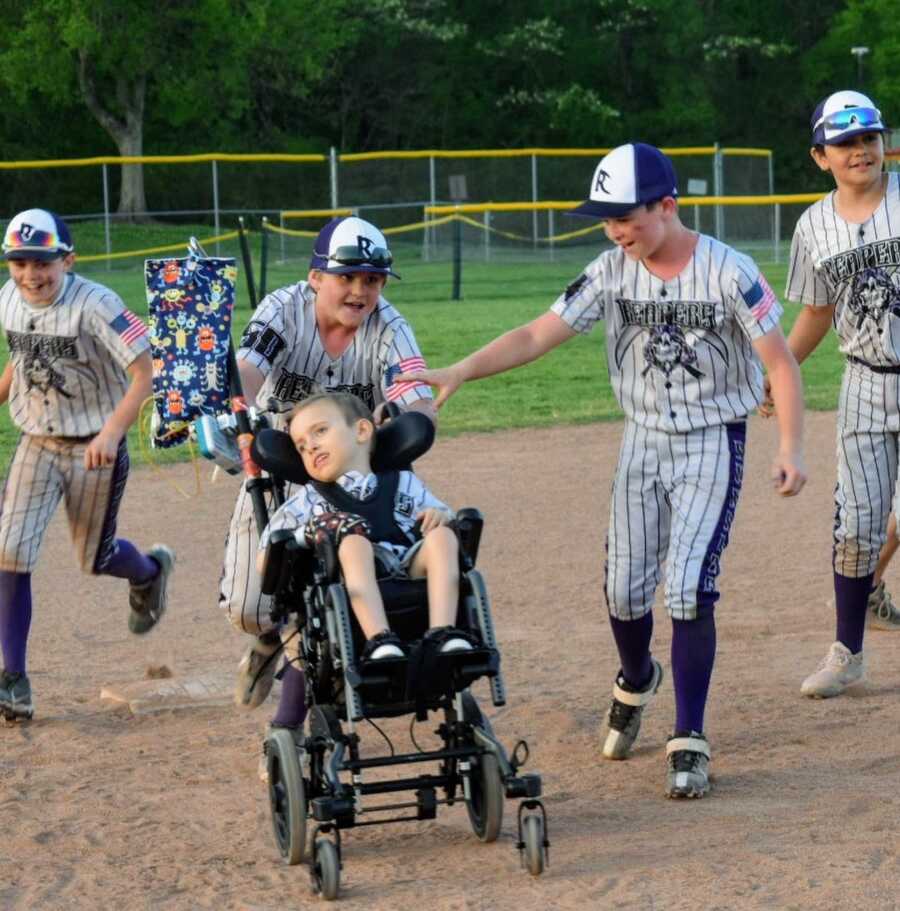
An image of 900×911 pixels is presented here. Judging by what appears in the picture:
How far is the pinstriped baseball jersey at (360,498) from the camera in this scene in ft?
15.9

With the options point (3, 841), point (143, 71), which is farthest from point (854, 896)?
point (143, 71)

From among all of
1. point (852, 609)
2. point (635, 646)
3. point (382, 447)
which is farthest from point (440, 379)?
point (852, 609)

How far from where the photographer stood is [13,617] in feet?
21.1

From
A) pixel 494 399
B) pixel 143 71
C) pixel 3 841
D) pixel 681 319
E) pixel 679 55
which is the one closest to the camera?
pixel 3 841

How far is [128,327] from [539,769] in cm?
225

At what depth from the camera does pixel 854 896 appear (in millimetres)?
4195

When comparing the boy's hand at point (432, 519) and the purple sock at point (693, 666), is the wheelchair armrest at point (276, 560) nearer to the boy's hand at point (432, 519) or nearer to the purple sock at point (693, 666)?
the boy's hand at point (432, 519)

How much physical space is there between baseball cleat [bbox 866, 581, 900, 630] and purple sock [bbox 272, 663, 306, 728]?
9.93 ft

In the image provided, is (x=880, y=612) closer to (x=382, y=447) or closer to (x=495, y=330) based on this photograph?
(x=382, y=447)

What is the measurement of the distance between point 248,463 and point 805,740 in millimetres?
2125

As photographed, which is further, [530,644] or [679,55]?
[679,55]

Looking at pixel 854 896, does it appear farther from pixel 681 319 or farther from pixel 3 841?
pixel 3 841

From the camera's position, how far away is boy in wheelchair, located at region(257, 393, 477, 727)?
448 centimetres

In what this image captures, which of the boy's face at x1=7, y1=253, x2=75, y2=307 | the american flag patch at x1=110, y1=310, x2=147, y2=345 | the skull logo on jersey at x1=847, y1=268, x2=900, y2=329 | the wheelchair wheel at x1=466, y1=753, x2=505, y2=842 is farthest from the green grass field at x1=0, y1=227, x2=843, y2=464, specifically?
the skull logo on jersey at x1=847, y1=268, x2=900, y2=329
